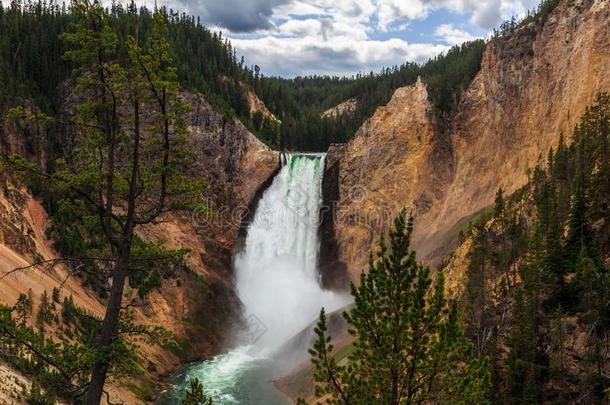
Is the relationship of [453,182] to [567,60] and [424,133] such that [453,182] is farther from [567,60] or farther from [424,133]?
[567,60]

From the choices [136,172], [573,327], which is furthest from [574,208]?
[136,172]

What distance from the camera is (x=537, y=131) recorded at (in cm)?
4925

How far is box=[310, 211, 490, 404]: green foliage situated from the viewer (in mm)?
11516

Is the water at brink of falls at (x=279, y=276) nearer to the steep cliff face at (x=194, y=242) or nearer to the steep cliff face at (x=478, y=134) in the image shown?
the steep cliff face at (x=194, y=242)

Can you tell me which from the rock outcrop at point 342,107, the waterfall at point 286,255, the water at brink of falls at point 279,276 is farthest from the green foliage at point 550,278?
the rock outcrop at point 342,107

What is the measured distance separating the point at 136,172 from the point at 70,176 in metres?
1.25

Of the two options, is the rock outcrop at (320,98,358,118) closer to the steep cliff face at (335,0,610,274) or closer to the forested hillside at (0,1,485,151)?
the forested hillside at (0,1,485,151)

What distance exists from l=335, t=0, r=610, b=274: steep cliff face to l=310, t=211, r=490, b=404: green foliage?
3595 centimetres

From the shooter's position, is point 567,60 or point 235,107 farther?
point 235,107

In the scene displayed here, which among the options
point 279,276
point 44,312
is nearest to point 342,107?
point 279,276

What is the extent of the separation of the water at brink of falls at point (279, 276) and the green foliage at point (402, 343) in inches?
1303

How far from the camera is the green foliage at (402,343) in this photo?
1152 centimetres

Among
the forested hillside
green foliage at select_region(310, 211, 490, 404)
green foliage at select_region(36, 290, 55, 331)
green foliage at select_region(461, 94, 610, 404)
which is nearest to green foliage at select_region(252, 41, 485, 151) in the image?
the forested hillside

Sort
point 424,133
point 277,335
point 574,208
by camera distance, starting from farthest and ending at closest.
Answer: point 424,133, point 277,335, point 574,208
